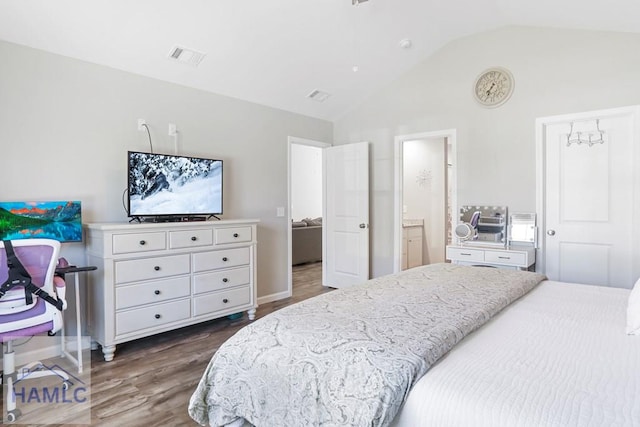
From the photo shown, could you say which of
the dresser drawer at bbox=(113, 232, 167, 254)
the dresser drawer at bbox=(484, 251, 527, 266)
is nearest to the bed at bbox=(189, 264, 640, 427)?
the dresser drawer at bbox=(484, 251, 527, 266)

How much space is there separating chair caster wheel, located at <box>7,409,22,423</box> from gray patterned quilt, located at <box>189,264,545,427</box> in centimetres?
126

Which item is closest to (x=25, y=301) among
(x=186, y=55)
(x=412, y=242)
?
(x=186, y=55)

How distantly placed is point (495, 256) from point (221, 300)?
8.76ft

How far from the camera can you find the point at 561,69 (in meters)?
3.50

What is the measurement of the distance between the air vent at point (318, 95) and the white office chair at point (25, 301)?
310 centimetres

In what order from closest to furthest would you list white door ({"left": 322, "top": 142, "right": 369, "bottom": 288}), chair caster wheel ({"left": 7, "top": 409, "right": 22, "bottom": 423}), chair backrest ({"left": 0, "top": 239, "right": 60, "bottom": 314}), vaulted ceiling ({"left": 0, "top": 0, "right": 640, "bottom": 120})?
1. chair caster wheel ({"left": 7, "top": 409, "right": 22, "bottom": 423})
2. chair backrest ({"left": 0, "top": 239, "right": 60, "bottom": 314})
3. vaulted ceiling ({"left": 0, "top": 0, "right": 640, "bottom": 120})
4. white door ({"left": 322, "top": 142, "right": 369, "bottom": 288})

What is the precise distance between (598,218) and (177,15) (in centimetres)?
397

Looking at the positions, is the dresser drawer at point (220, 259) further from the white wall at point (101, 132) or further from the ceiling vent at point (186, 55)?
the ceiling vent at point (186, 55)

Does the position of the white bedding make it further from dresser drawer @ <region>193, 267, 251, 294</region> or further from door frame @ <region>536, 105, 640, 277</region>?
dresser drawer @ <region>193, 267, 251, 294</region>

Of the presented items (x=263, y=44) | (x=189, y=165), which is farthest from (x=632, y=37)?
(x=189, y=165)

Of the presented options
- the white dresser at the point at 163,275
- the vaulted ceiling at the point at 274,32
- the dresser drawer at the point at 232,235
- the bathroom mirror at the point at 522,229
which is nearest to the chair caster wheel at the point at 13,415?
the white dresser at the point at 163,275

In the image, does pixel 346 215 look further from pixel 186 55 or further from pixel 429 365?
pixel 429 365

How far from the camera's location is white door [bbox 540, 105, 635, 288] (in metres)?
3.25

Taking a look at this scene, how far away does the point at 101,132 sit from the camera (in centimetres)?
313
